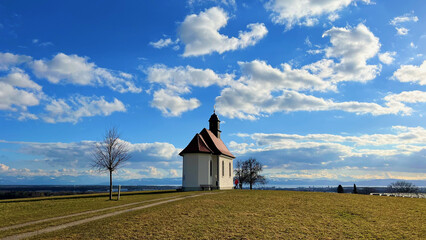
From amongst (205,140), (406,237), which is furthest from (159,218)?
(205,140)

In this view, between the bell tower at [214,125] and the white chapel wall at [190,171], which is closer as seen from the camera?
the white chapel wall at [190,171]

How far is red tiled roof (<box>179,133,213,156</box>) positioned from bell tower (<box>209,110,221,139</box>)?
7908 millimetres

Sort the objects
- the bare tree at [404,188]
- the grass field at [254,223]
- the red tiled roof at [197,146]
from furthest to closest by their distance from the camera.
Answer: the bare tree at [404,188] < the red tiled roof at [197,146] < the grass field at [254,223]

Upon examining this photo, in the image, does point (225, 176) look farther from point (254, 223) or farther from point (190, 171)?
point (254, 223)

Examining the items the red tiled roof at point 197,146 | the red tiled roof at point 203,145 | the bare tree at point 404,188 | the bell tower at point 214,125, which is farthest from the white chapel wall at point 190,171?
the bare tree at point 404,188

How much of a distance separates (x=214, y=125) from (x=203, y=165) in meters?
11.5

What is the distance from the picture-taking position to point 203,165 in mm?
41656

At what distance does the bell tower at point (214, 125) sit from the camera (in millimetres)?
51719

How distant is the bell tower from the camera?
51.7 metres

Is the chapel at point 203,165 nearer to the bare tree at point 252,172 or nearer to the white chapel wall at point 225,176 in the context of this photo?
the white chapel wall at point 225,176

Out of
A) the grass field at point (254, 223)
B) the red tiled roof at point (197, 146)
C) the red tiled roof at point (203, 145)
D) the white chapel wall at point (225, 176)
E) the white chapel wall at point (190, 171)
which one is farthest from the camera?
the white chapel wall at point (225, 176)

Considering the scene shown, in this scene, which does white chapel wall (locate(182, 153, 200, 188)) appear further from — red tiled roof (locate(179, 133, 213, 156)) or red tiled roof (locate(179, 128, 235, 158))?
red tiled roof (locate(179, 128, 235, 158))

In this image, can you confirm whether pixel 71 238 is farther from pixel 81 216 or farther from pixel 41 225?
pixel 81 216

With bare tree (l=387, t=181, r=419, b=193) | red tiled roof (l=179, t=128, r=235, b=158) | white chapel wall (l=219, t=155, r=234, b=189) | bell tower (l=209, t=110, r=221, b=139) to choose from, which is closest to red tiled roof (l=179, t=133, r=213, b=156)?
red tiled roof (l=179, t=128, r=235, b=158)
